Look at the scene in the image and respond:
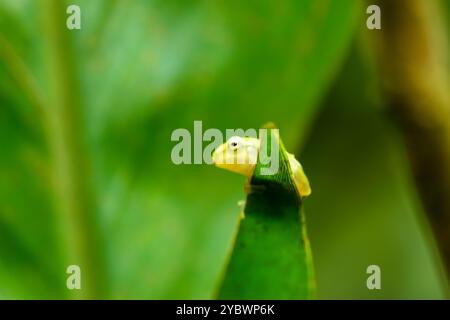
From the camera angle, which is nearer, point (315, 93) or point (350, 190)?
point (315, 93)

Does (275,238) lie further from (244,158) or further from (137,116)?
(137,116)

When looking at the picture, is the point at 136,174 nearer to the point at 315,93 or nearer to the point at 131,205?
the point at 131,205

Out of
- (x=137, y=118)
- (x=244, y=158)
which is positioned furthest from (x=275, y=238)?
(x=137, y=118)

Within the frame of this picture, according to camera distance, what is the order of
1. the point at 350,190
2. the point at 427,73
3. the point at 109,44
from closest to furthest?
1. the point at 427,73
2. the point at 109,44
3. the point at 350,190

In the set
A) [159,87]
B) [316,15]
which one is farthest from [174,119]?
[316,15]

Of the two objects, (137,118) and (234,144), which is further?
(137,118)

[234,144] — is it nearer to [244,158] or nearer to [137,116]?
[244,158]

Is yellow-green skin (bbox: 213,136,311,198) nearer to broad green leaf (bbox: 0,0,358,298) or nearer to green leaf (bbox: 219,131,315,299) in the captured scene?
green leaf (bbox: 219,131,315,299)
